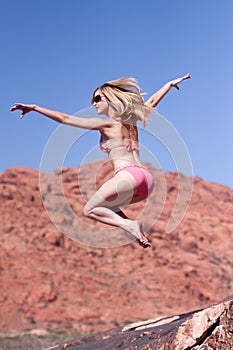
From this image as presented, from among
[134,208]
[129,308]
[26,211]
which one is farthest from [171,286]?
[26,211]

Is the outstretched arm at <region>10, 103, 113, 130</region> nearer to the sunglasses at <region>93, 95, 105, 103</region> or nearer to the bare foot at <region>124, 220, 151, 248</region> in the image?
the sunglasses at <region>93, 95, 105, 103</region>

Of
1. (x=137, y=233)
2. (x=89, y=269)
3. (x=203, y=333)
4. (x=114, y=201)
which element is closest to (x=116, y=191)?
(x=114, y=201)

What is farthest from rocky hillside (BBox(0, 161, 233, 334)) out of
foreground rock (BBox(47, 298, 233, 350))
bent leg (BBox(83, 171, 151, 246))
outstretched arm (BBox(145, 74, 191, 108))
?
foreground rock (BBox(47, 298, 233, 350))

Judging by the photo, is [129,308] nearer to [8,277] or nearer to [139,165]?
[8,277]

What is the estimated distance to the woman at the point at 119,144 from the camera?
16.9ft

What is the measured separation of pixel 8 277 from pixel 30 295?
2041mm

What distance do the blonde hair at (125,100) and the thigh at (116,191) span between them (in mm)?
532

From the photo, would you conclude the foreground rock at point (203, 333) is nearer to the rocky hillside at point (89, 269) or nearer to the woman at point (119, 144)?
the woman at point (119, 144)

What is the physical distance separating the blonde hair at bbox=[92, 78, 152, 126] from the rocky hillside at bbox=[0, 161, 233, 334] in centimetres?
2356

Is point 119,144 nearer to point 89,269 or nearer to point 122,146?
point 122,146

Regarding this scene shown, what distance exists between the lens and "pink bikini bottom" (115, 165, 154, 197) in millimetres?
5145

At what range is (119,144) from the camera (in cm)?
534

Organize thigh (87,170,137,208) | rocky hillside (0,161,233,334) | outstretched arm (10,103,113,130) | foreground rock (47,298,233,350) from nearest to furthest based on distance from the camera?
1. foreground rock (47,298,233,350)
2. thigh (87,170,137,208)
3. outstretched arm (10,103,113,130)
4. rocky hillside (0,161,233,334)

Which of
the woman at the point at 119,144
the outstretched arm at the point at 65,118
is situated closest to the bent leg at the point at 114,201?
the woman at the point at 119,144
